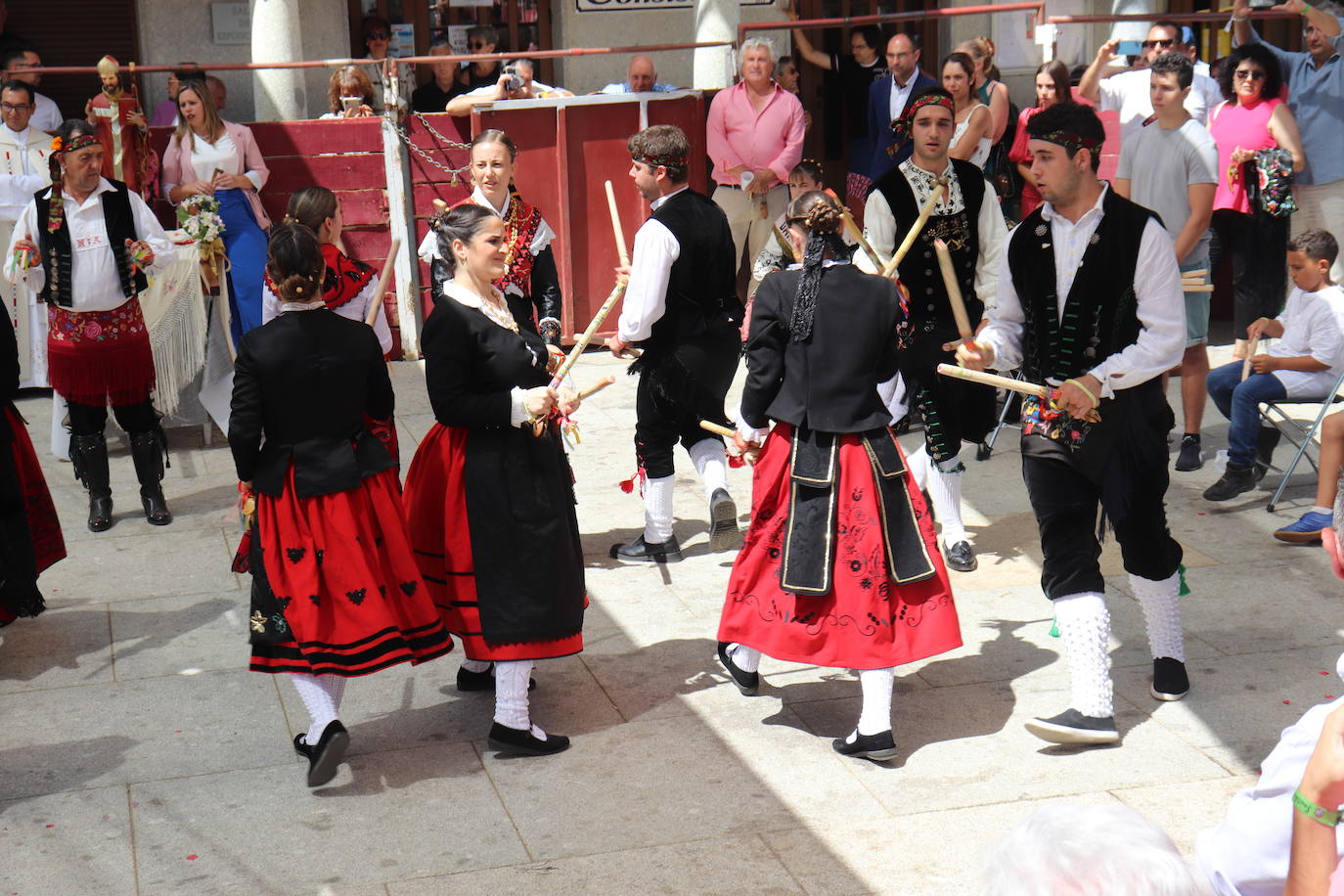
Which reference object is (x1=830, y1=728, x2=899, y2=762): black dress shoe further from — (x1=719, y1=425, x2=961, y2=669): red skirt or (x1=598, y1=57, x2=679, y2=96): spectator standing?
(x1=598, y1=57, x2=679, y2=96): spectator standing

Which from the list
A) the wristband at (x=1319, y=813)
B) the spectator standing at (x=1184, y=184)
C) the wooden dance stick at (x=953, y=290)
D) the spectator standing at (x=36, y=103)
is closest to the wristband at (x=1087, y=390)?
the wooden dance stick at (x=953, y=290)

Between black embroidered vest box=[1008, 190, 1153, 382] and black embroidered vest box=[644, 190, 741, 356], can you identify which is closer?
black embroidered vest box=[1008, 190, 1153, 382]

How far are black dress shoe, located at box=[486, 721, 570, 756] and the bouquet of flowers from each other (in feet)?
14.8

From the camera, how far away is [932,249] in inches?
237

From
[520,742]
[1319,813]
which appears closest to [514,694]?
[520,742]

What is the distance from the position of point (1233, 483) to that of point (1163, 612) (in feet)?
7.65

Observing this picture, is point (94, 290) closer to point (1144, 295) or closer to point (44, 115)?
point (44, 115)

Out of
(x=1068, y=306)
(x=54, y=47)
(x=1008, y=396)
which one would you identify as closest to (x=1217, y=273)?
(x=1008, y=396)

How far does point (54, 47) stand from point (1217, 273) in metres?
8.56

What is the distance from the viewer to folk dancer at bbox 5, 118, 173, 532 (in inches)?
272

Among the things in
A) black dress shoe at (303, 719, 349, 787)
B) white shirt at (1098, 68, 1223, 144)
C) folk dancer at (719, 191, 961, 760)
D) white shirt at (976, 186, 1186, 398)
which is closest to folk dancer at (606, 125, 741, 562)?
folk dancer at (719, 191, 961, 760)

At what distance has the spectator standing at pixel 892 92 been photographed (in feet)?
33.2

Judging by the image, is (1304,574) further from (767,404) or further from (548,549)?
(548,549)

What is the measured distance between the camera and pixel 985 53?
32.3 ft
